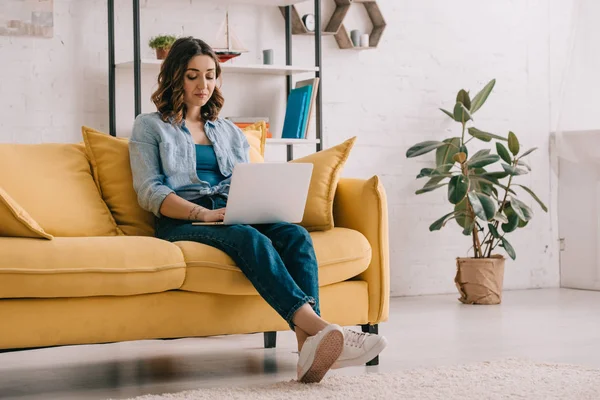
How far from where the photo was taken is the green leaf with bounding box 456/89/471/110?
16.2 feet

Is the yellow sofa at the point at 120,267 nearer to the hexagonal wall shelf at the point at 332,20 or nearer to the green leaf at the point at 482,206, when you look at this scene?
the green leaf at the point at 482,206

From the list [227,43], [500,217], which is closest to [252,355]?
[227,43]

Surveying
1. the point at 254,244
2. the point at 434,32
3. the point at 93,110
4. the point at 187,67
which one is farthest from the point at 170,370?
the point at 434,32

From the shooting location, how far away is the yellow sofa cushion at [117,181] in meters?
3.08

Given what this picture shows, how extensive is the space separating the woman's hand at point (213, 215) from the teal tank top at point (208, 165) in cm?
24

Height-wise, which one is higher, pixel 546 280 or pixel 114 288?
pixel 114 288

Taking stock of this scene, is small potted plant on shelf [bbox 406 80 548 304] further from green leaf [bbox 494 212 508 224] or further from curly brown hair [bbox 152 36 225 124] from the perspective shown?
curly brown hair [bbox 152 36 225 124]

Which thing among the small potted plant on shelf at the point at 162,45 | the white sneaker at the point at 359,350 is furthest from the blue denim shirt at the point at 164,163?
the small potted plant on shelf at the point at 162,45

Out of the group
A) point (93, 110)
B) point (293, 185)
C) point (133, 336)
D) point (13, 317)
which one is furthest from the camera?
point (93, 110)

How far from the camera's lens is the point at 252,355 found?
3.22 metres

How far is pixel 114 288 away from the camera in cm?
252

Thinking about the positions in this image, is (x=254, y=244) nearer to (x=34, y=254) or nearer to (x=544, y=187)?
(x=34, y=254)

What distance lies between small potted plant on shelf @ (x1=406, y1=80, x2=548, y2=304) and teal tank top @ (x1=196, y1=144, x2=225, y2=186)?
6.05 ft

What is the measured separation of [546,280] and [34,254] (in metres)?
3.87
